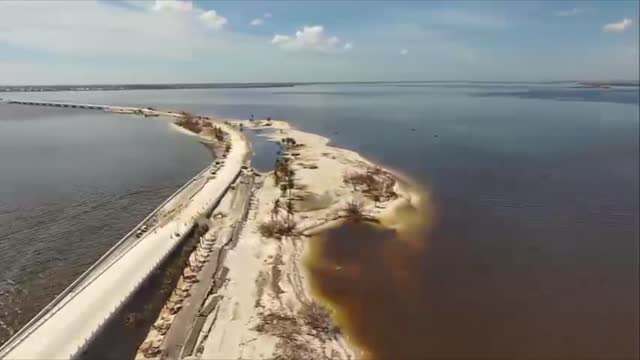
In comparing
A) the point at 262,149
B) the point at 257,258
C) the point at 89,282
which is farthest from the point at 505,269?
the point at 262,149

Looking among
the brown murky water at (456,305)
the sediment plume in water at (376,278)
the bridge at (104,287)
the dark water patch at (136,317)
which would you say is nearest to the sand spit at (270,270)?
the dark water patch at (136,317)

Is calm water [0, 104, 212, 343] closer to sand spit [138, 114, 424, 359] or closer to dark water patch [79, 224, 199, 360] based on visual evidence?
dark water patch [79, 224, 199, 360]

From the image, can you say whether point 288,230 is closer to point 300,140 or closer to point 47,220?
point 47,220

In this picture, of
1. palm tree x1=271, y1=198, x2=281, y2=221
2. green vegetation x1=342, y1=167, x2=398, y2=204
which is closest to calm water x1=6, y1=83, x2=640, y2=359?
green vegetation x1=342, y1=167, x2=398, y2=204

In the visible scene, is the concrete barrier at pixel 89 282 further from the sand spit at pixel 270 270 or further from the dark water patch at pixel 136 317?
the sand spit at pixel 270 270

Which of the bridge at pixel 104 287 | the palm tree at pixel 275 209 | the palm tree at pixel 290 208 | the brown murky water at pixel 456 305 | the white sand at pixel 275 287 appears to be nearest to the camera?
the bridge at pixel 104 287

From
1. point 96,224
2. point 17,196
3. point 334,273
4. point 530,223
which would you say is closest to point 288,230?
point 334,273

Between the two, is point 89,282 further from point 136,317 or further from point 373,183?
point 373,183
